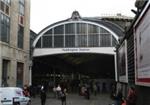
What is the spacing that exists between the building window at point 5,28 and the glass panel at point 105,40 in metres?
15.2

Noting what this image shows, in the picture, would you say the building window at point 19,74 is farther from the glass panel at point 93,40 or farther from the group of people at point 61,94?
the glass panel at point 93,40

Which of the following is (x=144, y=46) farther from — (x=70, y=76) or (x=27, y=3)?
(x=70, y=76)

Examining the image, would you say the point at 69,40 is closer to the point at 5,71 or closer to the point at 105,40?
the point at 105,40

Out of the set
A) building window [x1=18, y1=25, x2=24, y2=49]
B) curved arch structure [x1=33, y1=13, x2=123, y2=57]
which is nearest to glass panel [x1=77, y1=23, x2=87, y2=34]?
curved arch structure [x1=33, y1=13, x2=123, y2=57]

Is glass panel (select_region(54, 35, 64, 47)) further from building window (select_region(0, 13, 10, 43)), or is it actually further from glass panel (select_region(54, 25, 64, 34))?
building window (select_region(0, 13, 10, 43))

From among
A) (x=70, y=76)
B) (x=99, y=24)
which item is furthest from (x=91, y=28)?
(x=70, y=76)

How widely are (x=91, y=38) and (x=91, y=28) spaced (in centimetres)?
135

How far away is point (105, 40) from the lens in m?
60.3

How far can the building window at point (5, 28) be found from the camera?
46.8m

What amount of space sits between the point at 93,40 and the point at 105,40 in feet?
5.30

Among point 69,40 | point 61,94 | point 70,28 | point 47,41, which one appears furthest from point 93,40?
point 61,94

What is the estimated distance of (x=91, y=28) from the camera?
6084 cm

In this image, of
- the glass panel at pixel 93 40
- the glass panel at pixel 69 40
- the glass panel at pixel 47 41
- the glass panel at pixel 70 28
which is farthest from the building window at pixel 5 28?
the glass panel at pixel 93 40

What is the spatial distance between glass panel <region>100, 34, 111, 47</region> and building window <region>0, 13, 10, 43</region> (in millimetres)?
15244
